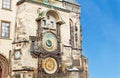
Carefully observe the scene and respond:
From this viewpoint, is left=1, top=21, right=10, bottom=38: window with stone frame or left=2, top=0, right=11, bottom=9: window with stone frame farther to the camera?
left=2, top=0, right=11, bottom=9: window with stone frame

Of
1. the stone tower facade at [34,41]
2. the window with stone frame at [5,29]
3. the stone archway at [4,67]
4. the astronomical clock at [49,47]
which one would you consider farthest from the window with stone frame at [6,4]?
the stone archway at [4,67]

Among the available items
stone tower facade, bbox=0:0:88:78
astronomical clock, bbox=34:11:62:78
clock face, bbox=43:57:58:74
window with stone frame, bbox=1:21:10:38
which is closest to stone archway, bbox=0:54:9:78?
stone tower facade, bbox=0:0:88:78

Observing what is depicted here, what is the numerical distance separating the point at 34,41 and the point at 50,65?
258cm

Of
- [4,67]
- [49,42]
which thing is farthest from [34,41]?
[4,67]

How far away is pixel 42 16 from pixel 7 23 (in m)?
3.16

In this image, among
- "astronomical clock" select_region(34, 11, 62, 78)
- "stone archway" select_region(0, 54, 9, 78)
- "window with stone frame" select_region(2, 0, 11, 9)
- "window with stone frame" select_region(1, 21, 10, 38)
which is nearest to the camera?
"stone archway" select_region(0, 54, 9, 78)

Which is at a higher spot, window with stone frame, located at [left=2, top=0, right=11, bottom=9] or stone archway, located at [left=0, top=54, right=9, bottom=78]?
window with stone frame, located at [left=2, top=0, right=11, bottom=9]

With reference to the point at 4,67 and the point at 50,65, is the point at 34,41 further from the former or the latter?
the point at 4,67

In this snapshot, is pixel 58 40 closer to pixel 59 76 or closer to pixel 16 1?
pixel 59 76

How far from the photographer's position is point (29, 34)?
816 inches

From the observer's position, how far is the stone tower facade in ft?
66.2

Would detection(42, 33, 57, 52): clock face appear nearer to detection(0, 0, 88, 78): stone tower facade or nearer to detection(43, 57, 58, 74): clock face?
detection(0, 0, 88, 78): stone tower facade

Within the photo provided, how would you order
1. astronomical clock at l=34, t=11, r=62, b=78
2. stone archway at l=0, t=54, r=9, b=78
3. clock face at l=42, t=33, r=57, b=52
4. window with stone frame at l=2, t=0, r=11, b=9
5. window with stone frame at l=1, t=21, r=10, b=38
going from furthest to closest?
1. clock face at l=42, t=33, r=57, b=52
2. window with stone frame at l=2, t=0, r=11, b=9
3. astronomical clock at l=34, t=11, r=62, b=78
4. window with stone frame at l=1, t=21, r=10, b=38
5. stone archway at l=0, t=54, r=9, b=78

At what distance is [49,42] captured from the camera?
21.5 meters
